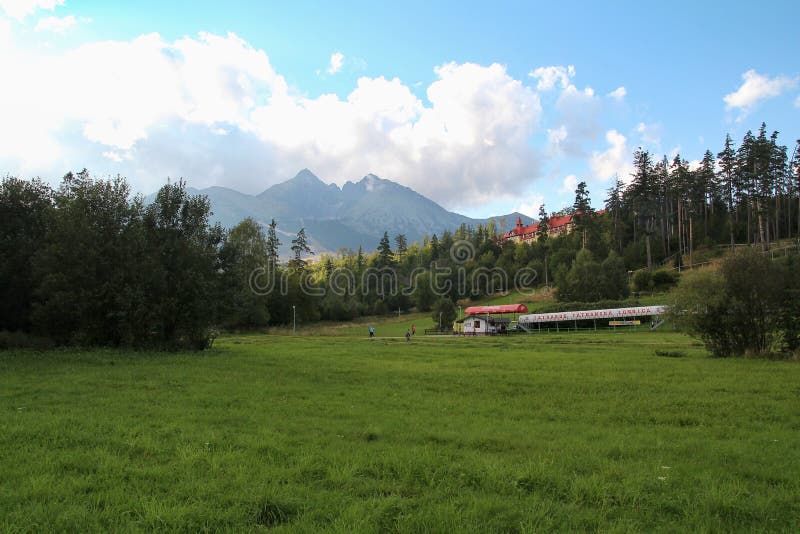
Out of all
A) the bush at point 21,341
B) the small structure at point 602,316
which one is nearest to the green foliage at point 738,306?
the bush at point 21,341

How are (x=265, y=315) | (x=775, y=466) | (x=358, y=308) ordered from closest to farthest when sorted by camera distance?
(x=775, y=466)
(x=265, y=315)
(x=358, y=308)

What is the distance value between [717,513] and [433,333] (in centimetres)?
6991

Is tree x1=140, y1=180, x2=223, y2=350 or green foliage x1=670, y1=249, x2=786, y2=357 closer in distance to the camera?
green foliage x1=670, y1=249, x2=786, y2=357

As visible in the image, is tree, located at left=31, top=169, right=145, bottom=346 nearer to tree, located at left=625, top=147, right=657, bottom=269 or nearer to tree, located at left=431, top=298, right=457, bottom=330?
tree, located at left=431, top=298, right=457, bottom=330

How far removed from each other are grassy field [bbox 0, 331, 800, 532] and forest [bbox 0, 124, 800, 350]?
1341 centimetres

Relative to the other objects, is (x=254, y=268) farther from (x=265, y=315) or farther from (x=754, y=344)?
(x=754, y=344)

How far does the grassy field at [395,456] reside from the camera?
5.38 meters

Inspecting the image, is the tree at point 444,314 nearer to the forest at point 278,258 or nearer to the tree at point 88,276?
the forest at point 278,258

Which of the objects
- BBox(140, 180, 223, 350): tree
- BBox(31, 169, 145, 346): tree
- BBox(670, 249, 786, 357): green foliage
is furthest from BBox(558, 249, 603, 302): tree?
BBox(31, 169, 145, 346): tree

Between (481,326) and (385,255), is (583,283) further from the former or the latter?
(385,255)

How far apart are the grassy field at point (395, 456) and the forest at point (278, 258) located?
1341cm

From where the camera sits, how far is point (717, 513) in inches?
222

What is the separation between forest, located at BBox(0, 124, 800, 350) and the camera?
2766cm

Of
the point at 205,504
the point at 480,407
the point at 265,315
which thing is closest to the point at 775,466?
the point at 480,407
